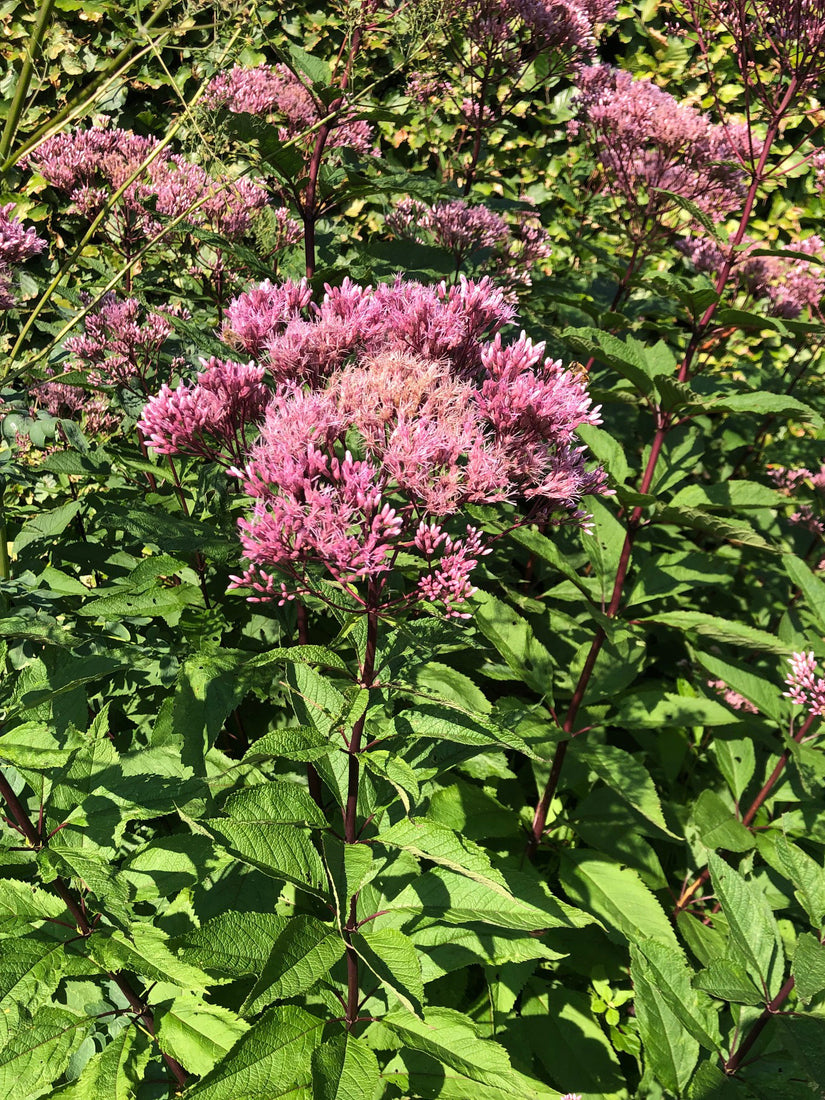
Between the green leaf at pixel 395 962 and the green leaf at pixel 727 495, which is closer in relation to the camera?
the green leaf at pixel 395 962

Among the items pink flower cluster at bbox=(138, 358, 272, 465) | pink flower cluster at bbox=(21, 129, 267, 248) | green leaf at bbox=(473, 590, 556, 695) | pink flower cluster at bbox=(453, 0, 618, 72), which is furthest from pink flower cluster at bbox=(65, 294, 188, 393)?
pink flower cluster at bbox=(453, 0, 618, 72)

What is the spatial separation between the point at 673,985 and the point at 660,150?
340cm

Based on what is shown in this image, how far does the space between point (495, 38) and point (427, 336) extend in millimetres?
2118

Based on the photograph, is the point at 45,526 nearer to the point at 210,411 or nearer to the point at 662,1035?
the point at 210,411

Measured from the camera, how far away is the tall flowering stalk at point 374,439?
1.75 metres

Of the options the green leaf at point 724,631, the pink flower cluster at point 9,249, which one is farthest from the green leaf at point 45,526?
the green leaf at point 724,631

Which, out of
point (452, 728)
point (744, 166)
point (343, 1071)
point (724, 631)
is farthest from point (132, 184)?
point (343, 1071)

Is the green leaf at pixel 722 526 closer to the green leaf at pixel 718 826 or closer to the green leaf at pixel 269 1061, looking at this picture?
the green leaf at pixel 718 826

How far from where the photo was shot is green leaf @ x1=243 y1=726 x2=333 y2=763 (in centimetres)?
158

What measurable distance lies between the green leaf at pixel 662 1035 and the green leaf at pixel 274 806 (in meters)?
1.01

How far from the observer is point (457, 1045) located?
167cm

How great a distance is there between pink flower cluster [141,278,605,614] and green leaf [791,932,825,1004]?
3.74 feet

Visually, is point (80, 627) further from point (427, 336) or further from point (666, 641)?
point (666, 641)

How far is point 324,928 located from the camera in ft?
5.38
